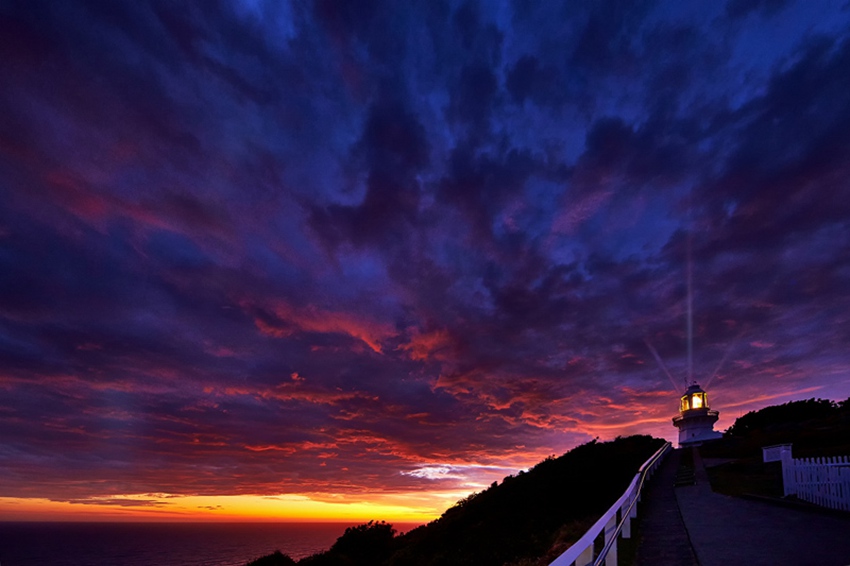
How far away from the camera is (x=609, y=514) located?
684cm

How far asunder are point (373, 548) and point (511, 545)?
15.8 m

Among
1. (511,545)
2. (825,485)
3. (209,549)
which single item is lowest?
(209,549)

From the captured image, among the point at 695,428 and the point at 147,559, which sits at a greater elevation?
the point at 695,428

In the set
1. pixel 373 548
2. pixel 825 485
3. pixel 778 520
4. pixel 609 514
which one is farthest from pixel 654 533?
pixel 373 548

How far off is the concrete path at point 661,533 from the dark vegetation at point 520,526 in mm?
1541

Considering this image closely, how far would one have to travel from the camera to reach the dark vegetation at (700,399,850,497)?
1855 cm

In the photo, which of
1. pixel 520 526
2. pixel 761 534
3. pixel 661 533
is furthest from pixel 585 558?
pixel 520 526

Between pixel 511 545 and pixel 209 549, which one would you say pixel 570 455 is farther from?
pixel 209 549

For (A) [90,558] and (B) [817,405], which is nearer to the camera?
(B) [817,405]

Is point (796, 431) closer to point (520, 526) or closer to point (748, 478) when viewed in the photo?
point (748, 478)

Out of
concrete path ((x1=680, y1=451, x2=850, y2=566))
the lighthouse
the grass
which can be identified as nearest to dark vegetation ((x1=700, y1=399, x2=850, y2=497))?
the grass

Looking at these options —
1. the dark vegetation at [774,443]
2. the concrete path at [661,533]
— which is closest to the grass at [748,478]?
the dark vegetation at [774,443]

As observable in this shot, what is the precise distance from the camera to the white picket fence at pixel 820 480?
41.1ft

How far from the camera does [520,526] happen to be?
16.4 metres
